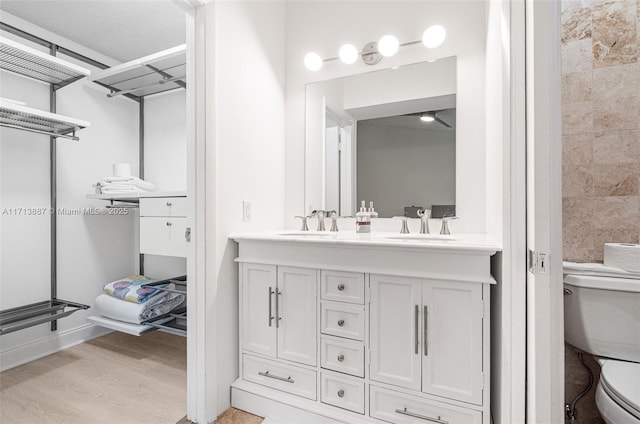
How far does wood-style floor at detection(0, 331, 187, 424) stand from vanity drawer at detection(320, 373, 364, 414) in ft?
2.50

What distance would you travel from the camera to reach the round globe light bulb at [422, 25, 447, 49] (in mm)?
1808

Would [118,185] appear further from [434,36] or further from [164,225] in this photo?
[434,36]

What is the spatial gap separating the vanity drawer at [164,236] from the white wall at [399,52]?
72 cm

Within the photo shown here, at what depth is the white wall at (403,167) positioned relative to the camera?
1863 mm

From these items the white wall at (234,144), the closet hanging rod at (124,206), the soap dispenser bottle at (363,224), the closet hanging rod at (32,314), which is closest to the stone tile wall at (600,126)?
the soap dispenser bottle at (363,224)

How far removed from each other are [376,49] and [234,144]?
1.07 metres

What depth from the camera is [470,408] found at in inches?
48.6

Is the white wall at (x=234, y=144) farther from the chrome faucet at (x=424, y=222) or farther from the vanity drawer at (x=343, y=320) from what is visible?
the chrome faucet at (x=424, y=222)

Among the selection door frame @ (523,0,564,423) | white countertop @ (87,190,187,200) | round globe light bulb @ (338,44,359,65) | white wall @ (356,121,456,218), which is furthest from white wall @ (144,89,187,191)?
door frame @ (523,0,564,423)

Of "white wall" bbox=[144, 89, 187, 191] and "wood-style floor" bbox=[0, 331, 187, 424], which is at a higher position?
"white wall" bbox=[144, 89, 187, 191]

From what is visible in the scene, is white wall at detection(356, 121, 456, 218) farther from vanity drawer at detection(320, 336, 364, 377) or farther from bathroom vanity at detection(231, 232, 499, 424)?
vanity drawer at detection(320, 336, 364, 377)

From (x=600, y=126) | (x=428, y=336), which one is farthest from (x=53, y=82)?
(x=600, y=126)

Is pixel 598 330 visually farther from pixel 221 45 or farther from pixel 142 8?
pixel 142 8

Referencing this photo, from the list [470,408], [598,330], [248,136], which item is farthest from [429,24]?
[470,408]
